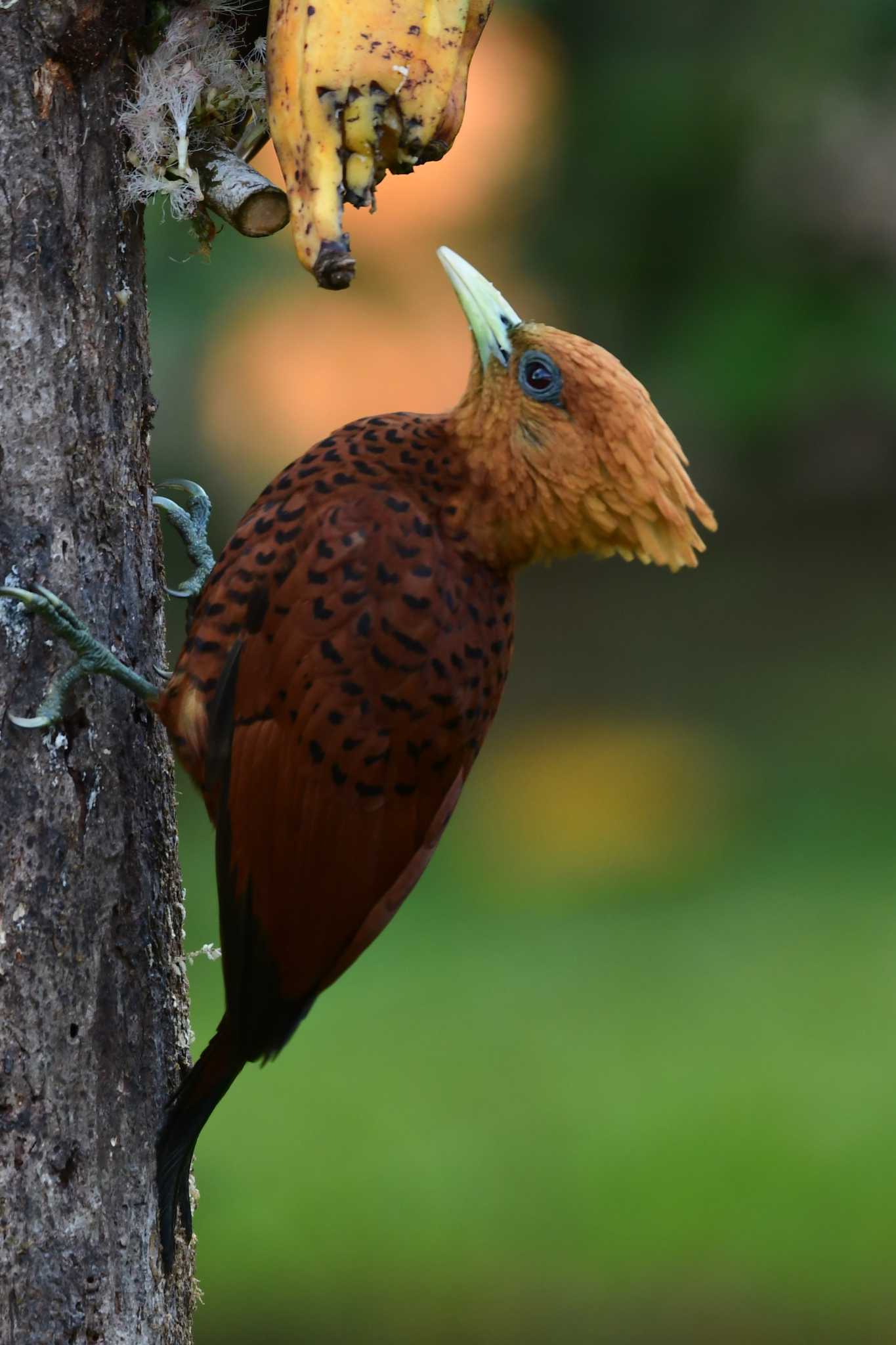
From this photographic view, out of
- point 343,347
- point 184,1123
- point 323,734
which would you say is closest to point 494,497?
point 323,734

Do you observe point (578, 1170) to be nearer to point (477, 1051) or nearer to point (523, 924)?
point (477, 1051)

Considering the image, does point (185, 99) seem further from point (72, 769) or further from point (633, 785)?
point (633, 785)

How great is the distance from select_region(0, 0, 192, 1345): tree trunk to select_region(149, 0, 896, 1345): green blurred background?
316 centimetres

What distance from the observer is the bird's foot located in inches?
100

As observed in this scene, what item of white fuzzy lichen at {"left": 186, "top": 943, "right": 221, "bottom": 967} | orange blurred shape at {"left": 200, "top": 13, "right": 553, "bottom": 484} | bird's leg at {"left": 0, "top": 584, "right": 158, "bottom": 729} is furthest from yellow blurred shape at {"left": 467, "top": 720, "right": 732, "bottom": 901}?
bird's leg at {"left": 0, "top": 584, "right": 158, "bottom": 729}

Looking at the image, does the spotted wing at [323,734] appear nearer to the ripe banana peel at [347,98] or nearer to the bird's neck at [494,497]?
the bird's neck at [494,497]

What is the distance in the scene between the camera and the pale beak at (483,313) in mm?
2158

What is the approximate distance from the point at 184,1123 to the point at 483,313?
1114 millimetres

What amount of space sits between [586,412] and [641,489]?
122 mm

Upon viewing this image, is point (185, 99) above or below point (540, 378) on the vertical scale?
above

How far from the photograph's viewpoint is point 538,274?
9695mm

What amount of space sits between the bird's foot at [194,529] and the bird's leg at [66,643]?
571mm

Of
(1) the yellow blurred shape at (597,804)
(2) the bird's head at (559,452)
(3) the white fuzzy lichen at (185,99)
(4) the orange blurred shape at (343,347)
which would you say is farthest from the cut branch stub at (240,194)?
(1) the yellow blurred shape at (597,804)

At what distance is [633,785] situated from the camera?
393 inches
